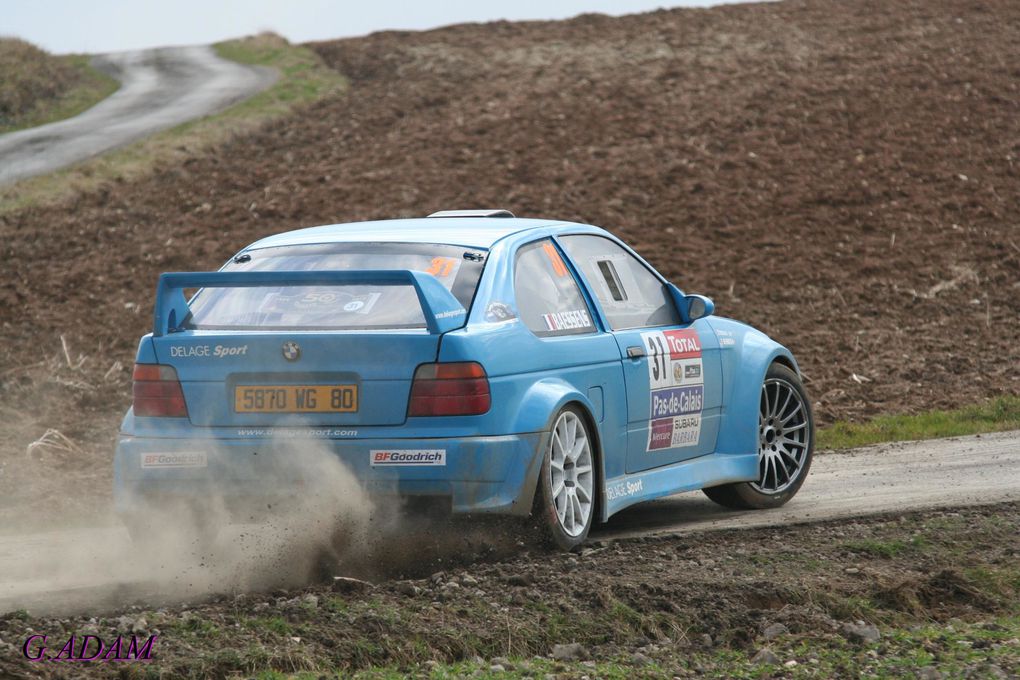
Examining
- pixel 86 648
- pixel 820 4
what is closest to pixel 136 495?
pixel 86 648

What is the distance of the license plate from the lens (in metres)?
6.42

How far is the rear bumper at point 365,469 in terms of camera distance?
6.36m

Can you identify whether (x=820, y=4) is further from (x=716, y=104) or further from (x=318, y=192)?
(x=318, y=192)

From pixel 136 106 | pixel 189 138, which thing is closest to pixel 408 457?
pixel 189 138

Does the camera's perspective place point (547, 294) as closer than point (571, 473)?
No

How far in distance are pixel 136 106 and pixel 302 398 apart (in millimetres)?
28460

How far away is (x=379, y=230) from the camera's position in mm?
7496

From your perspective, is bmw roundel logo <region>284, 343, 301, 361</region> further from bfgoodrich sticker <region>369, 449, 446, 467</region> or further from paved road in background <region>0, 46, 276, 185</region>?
paved road in background <region>0, 46, 276, 185</region>

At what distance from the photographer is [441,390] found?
638 cm

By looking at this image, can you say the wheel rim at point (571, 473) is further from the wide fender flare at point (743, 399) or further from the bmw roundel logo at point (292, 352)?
the wide fender flare at point (743, 399)

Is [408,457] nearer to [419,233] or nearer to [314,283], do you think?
[314,283]

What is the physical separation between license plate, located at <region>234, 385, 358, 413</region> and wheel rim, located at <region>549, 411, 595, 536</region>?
3.13ft

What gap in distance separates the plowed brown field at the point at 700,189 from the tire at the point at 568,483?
457 cm

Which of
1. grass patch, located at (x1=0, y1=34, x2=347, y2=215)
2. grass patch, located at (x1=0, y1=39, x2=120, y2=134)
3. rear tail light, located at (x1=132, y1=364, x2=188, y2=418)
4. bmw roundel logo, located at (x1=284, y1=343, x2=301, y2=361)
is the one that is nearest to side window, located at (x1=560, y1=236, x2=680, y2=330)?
bmw roundel logo, located at (x1=284, y1=343, x2=301, y2=361)
